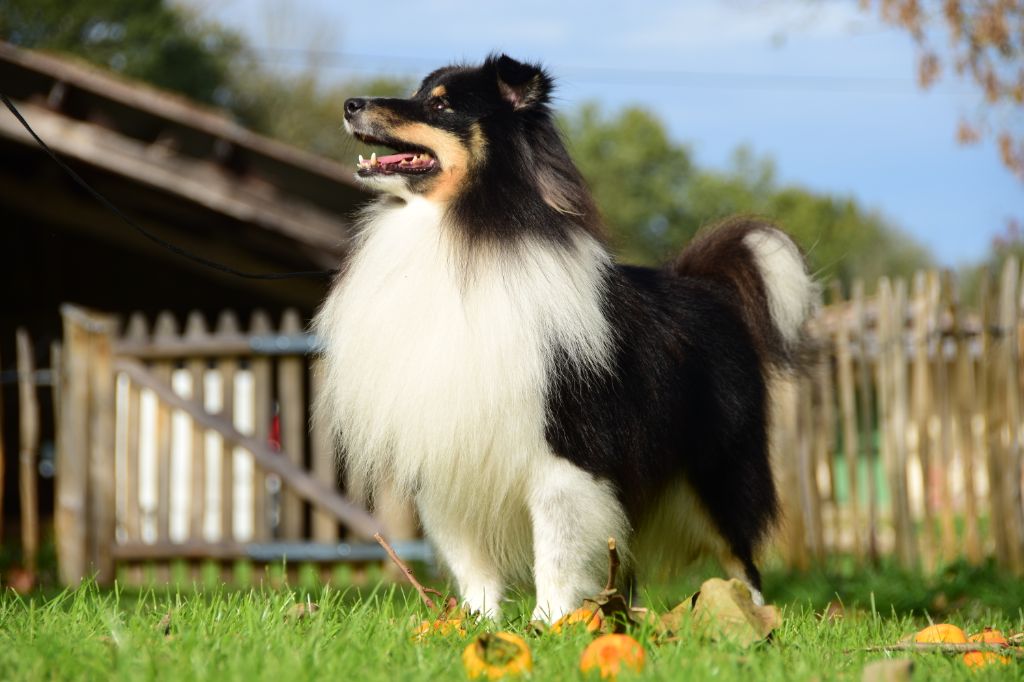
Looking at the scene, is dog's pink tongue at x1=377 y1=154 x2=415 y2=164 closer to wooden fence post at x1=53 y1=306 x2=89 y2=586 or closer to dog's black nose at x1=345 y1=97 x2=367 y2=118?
dog's black nose at x1=345 y1=97 x2=367 y2=118

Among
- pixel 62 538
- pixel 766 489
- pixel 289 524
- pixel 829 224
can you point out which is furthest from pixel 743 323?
pixel 829 224

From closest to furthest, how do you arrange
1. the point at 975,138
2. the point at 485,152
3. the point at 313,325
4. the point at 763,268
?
the point at 485,152, the point at 313,325, the point at 763,268, the point at 975,138

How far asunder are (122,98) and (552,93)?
569 cm

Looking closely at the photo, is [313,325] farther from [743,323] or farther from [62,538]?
[62,538]

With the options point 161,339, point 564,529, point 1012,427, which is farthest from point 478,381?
point 161,339

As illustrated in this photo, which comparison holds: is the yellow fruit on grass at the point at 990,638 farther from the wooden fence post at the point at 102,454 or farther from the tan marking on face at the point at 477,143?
the wooden fence post at the point at 102,454

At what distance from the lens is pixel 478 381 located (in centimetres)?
380

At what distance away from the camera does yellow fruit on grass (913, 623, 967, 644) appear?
10.8ft

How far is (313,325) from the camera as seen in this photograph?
4645 millimetres

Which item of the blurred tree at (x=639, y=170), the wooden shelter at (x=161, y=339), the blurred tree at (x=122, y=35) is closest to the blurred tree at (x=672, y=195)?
the blurred tree at (x=639, y=170)


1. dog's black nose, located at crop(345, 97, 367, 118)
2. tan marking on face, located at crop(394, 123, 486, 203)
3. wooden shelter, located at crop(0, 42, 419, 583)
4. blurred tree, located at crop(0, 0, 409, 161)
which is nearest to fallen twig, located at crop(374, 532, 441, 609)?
tan marking on face, located at crop(394, 123, 486, 203)

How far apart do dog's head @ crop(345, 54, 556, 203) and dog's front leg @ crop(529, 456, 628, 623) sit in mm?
1072

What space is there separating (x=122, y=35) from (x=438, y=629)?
2929 centimetres

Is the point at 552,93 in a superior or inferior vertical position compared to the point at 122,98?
inferior
